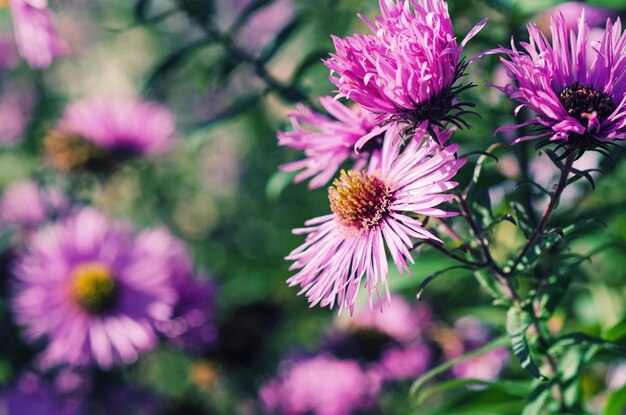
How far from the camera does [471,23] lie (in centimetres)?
109

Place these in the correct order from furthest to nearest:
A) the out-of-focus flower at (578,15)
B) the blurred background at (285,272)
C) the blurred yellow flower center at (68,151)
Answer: the blurred yellow flower center at (68,151) → the out-of-focus flower at (578,15) → the blurred background at (285,272)

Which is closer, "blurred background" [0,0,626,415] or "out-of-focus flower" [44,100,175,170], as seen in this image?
"blurred background" [0,0,626,415]

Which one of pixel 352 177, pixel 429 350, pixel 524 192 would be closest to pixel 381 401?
pixel 429 350

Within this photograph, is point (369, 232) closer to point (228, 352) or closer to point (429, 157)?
point (429, 157)

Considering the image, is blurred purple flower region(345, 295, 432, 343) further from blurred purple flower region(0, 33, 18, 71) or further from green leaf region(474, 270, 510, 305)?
blurred purple flower region(0, 33, 18, 71)

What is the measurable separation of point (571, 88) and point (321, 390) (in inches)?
31.6

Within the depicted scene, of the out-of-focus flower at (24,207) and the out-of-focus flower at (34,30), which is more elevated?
the out-of-focus flower at (34,30)

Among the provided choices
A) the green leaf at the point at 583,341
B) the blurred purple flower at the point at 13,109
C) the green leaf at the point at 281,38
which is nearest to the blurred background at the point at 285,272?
the green leaf at the point at 281,38

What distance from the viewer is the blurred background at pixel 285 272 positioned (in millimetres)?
1012

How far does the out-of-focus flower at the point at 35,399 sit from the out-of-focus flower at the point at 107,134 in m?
0.50

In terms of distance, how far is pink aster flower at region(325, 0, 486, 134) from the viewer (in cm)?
56

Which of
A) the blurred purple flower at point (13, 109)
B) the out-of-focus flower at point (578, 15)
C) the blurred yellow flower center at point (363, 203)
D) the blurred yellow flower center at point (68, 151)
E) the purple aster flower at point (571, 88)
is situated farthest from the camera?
the blurred purple flower at point (13, 109)

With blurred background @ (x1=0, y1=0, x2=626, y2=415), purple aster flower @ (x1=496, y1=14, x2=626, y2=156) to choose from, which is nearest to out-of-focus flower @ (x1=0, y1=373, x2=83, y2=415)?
blurred background @ (x1=0, y1=0, x2=626, y2=415)

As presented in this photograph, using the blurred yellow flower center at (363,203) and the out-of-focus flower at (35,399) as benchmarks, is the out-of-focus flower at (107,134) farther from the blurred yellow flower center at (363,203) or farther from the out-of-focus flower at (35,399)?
the blurred yellow flower center at (363,203)
